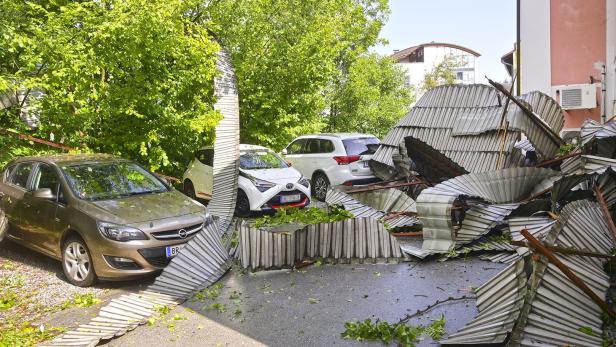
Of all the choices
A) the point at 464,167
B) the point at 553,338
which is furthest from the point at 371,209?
the point at 553,338

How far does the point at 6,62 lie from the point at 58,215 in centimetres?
411

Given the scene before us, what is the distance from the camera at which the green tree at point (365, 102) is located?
2461cm

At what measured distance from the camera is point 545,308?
4.75 m

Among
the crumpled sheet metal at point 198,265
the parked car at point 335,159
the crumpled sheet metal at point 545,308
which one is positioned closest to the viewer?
the crumpled sheet metal at point 545,308

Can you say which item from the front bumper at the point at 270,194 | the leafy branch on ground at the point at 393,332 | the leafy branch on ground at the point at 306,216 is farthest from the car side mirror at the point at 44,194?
the front bumper at the point at 270,194

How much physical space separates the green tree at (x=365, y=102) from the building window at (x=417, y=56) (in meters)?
36.8

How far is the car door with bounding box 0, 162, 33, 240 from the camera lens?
28.0 ft

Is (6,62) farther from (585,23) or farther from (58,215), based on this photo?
(585,23)

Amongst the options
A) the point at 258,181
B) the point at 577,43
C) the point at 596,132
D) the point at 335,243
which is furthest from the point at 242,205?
the point at 577,43

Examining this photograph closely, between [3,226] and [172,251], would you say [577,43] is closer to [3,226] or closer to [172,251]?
[172,251]

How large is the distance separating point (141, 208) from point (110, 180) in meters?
0.99

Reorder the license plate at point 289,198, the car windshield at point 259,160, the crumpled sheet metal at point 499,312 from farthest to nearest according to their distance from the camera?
the car windshield at point 259,160, the license plate at point 289,198, the crumpled sheet metal at point 499,312

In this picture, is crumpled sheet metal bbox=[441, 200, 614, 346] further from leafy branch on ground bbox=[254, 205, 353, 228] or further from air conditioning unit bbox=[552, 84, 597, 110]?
air conditioning unit bbox=[552, 84, 597, 110]

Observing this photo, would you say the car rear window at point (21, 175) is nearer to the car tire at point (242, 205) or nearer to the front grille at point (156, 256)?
the front grille at point (156, 256)
